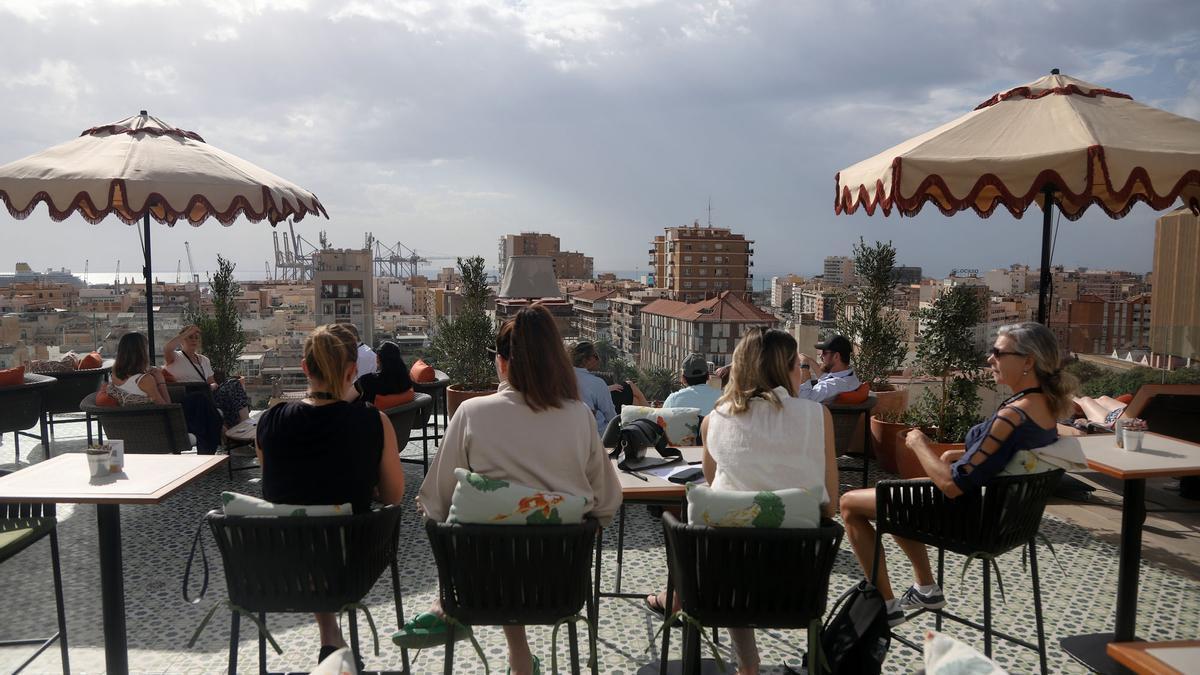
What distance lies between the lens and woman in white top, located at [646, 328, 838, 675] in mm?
2357

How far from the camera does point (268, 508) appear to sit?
2131 mm

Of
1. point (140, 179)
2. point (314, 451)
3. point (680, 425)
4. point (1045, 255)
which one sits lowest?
point (680, 425)

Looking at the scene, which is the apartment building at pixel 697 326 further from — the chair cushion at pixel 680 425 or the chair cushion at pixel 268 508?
the chair cushion at pixel 268 508

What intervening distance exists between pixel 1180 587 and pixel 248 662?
13.6 ft

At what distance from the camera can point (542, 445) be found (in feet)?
7.23

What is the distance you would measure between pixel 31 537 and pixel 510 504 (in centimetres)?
181

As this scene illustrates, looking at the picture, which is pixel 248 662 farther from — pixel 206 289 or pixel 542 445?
pixel 206 289

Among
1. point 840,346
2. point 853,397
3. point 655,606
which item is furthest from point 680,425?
point 840,346

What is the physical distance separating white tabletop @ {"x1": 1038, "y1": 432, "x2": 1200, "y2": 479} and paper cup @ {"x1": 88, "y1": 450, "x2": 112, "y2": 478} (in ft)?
11.0

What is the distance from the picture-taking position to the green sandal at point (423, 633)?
230 cm

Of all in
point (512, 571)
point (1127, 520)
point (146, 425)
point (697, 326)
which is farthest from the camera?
point (697, 326)

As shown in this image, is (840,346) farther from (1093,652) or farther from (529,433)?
(529,433)

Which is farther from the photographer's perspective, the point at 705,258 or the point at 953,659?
the point at 705,258

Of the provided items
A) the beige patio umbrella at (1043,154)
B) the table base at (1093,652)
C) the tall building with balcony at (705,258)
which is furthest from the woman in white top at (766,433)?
the tall building with balcony at (705,258)
